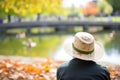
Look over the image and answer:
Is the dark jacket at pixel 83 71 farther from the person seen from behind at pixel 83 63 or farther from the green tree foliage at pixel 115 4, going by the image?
the green tree foliage at pixel 115 4

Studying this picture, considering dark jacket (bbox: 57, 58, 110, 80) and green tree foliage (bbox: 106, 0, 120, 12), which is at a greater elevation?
dark jacket (bbox: 57, 58, 110, 80)

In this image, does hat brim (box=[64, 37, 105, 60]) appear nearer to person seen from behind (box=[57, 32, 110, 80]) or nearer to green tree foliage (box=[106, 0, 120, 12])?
person seen from behind (box=[57, 32, 110, 80])

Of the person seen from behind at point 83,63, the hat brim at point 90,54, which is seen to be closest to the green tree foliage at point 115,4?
the hat brim at point 90,54

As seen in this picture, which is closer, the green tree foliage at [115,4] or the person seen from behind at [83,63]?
the person seen from behind at [83,63]

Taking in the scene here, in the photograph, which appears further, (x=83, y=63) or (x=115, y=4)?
(x=115, y=4)

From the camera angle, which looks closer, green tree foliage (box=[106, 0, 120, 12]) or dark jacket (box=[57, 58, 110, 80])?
dark jacket (box=[57, 58, 110, 80])

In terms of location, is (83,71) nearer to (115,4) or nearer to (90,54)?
(90,54)

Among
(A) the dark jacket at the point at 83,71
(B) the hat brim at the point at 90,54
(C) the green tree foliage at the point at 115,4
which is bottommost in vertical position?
(C) the green tree foliage at the point at 115,4

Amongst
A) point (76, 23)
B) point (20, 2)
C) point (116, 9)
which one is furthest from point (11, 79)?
point (76, 23)

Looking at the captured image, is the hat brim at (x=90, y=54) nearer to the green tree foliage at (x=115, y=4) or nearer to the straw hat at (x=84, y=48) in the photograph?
the straw hat at (x=84, y=48)

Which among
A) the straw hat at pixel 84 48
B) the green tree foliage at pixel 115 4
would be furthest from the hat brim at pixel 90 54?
the green tree foliage at pixel 115 4

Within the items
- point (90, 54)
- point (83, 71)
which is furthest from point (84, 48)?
point (83, 71)

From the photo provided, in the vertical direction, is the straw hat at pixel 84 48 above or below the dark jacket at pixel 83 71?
above

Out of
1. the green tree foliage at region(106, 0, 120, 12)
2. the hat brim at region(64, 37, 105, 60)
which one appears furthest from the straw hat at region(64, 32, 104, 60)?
the green tree foliage at region(106, 0, 120, 12)
